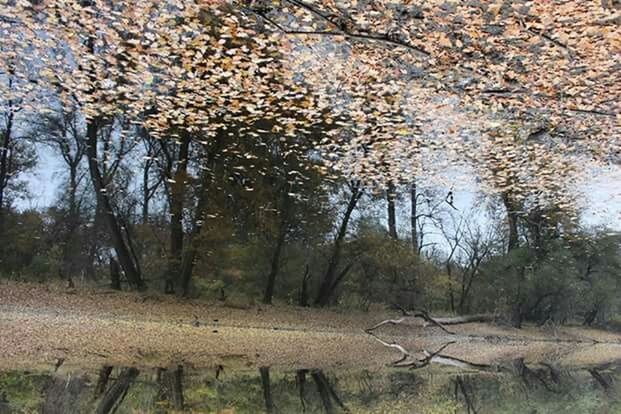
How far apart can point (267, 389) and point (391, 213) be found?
48.3ft

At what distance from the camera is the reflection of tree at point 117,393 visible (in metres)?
5.06

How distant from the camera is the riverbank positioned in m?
8.40

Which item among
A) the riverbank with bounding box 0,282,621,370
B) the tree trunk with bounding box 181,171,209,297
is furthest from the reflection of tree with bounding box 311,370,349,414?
the tree trunk with bounding box 181,171,209,297

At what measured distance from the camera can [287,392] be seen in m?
6.49

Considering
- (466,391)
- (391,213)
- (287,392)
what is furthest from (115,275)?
(466,391)

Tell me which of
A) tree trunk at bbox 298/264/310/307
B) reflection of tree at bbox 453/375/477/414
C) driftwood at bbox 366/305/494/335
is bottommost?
reflection of tree at bbox 453/375/477/414

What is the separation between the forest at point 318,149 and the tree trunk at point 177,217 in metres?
0.09

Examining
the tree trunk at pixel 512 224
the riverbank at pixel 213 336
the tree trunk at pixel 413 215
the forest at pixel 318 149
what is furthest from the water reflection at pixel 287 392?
the tree trunk at pixel 512 224

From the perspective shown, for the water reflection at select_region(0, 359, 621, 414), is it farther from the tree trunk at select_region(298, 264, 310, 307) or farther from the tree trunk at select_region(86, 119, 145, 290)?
the tree trunk at select_region(86, 119, 145, 290)

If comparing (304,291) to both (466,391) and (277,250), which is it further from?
(466,391)

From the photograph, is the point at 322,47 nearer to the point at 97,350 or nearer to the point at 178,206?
the point at 97,350

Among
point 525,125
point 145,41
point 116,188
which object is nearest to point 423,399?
point 525,125

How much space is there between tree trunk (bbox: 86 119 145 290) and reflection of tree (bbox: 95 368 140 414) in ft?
34.1

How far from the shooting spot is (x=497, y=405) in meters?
7.06
